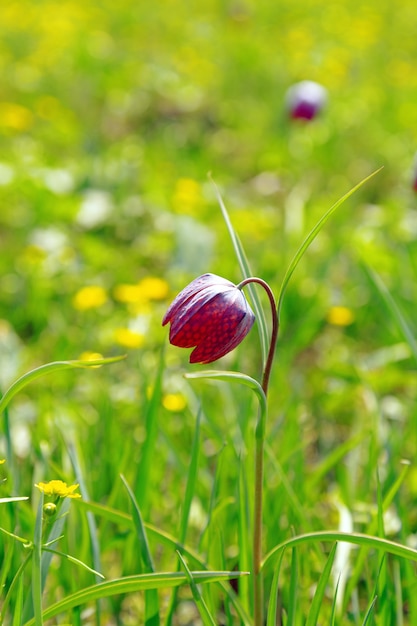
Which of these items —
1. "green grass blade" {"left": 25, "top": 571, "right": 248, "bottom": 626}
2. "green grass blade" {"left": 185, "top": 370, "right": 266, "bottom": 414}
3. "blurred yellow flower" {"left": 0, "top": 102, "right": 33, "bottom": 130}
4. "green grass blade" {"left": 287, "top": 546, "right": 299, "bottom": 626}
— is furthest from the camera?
"blurred yellow flower" {"left": 0, "top": 102, "right": 33, "bottom": 130}

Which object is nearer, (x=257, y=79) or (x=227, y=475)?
(x=227, y=475)

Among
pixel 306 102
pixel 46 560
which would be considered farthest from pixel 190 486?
pixel 306 102

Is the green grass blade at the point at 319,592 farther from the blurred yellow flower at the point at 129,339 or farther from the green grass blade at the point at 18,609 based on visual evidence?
the blurred yellow flower at the point at 129,339

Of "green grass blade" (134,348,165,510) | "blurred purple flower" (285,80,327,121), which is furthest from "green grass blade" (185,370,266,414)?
"blurred purple flower" (285,80,327,121)

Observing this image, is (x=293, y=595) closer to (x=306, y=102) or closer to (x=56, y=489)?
(x=56, y=489)

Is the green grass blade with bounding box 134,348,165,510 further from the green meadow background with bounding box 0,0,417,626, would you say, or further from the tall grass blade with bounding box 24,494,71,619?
A: the tall grass blade with bounding box 24,494,71,619

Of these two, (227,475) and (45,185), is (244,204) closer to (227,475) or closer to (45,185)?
(45,185)

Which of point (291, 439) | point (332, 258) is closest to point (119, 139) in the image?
point (332, 258)
